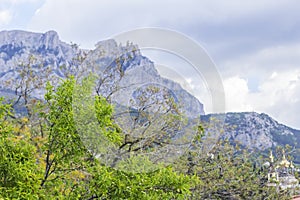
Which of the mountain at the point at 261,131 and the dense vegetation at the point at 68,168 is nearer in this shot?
the dense vegetation at the point at 68,168

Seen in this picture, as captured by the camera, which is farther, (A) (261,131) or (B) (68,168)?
(A) (261,131)

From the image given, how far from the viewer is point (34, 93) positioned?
506 inches

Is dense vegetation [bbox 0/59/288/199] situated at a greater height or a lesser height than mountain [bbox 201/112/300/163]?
lesser

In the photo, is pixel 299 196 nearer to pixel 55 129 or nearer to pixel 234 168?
pixel 234 168

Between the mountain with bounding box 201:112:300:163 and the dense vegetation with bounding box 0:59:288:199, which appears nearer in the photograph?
the dense vegetation with bounding box 0:59:288:199

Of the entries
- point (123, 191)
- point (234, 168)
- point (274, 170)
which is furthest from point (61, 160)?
point (274, 170)

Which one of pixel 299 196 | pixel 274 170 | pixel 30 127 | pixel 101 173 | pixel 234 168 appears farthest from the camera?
pixel 299 196

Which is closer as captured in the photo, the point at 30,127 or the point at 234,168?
the point at 30,127

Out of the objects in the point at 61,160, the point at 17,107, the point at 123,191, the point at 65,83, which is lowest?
the point at 123,191

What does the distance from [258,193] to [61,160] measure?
8.91 meters

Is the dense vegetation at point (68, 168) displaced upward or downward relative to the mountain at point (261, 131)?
downward

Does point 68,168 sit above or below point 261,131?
below

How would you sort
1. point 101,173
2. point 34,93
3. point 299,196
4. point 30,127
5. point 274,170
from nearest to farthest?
point 101,173, point 30,127, point 34,93, point 274,170, point 299,196

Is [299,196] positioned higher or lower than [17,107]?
lower
